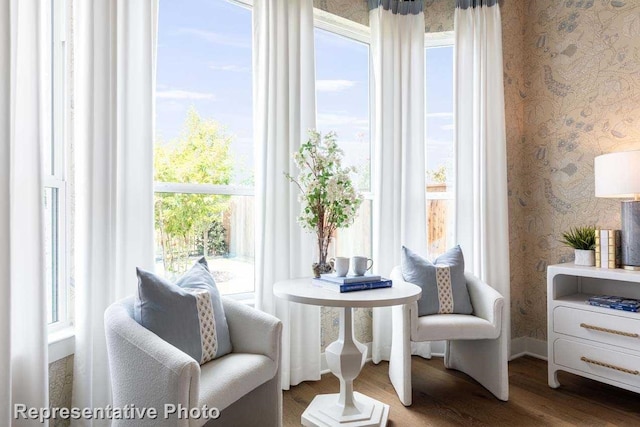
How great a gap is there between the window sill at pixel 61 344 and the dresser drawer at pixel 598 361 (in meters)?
2.75

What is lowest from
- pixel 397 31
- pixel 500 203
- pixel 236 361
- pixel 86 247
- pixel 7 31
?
pixel 236 361

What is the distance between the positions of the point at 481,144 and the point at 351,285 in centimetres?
166

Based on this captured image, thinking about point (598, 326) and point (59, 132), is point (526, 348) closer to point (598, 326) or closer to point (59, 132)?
point (598, 326)

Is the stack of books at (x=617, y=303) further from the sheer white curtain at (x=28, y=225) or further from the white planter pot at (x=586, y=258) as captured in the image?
the sheer white curtain at (x=28, y=225)

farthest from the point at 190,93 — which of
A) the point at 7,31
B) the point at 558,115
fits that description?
the point at 558,115

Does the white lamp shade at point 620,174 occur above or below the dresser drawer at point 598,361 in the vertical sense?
above

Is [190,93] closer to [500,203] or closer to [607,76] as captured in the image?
[500,203]

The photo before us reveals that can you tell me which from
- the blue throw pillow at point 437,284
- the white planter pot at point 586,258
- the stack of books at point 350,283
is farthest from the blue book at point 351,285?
the white planter pot at point 586,258

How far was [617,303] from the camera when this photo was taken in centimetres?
247

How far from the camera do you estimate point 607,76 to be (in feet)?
9.54

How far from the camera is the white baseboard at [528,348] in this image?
3255mm

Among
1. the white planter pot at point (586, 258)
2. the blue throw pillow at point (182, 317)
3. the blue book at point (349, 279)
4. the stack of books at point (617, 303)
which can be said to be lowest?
the stack of books at point (617, 303)

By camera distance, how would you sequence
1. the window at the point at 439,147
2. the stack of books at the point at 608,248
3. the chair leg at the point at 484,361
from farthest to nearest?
the window at the point at 439,147, the stack of books at the point at 608,248, the chair leg at the point at 484,361

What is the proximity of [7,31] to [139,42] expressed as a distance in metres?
0.64
